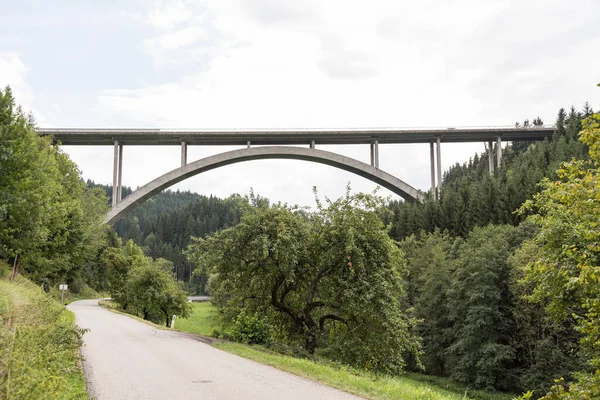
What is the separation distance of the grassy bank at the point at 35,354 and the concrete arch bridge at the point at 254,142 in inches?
1232

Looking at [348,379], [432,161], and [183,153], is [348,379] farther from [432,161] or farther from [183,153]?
[432,161]

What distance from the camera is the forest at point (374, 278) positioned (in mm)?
12047

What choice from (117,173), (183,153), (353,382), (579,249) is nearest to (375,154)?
(183,153)

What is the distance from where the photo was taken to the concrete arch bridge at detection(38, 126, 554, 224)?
45188mm

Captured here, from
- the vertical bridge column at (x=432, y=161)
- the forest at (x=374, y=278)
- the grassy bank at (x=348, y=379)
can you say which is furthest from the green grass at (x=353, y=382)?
the vertical bridge column at (x=432, y=161)

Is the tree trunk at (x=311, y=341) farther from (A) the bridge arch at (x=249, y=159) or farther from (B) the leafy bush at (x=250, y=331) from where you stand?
(A) the bridge arch at (x=249, y=159)

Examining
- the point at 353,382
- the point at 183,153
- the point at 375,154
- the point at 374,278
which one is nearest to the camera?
the point at 353,382

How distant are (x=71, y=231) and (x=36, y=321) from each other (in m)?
19.8

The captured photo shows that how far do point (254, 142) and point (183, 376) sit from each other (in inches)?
1552

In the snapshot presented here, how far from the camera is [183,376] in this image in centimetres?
961

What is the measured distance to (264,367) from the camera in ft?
35.9

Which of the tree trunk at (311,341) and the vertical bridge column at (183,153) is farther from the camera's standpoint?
the vertical bridge column at (183,153)

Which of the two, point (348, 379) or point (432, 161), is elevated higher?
point (432, 161)

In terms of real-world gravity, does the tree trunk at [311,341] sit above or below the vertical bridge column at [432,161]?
below
